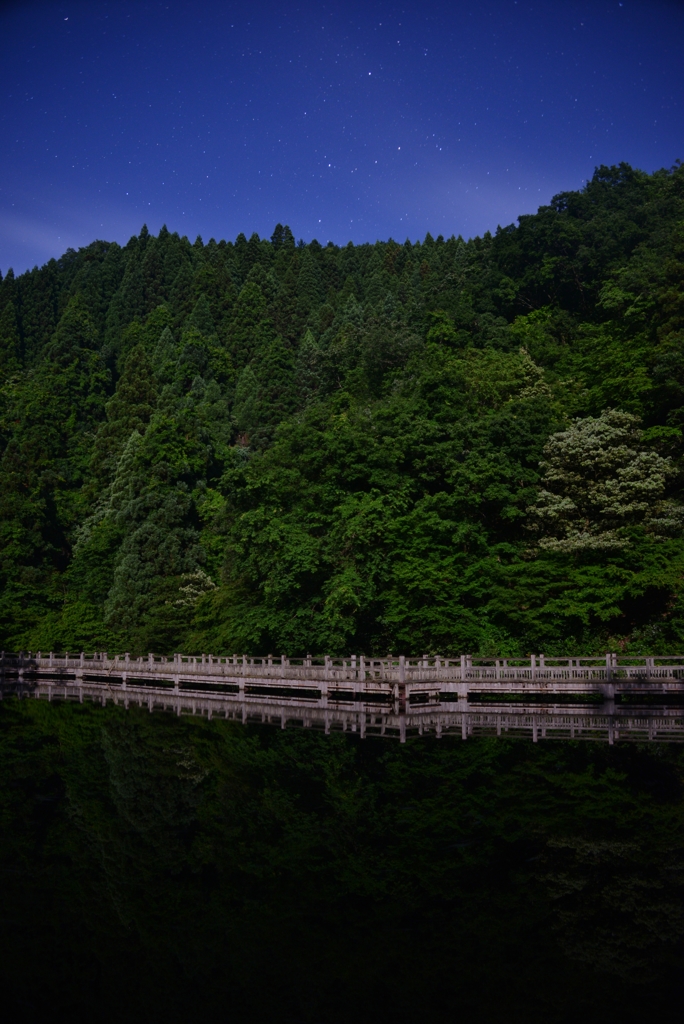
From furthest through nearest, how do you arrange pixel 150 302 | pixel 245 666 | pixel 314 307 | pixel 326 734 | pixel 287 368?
pixel 150 302 < pixel 314 307 < pixel 287 368 < pixel 245 666 < pixel 326 734

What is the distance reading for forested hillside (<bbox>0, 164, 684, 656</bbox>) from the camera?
3712 centimetres

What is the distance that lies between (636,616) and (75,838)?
2892cm

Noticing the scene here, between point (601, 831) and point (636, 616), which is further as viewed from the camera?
point (636, 616)

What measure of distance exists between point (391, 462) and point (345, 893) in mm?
32260

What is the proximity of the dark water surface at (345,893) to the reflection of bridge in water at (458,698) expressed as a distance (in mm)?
7134

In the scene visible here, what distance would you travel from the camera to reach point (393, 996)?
8156 mm

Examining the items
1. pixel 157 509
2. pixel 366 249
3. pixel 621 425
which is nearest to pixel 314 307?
pixel 366 249

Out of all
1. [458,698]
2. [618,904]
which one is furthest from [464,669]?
[618,904]

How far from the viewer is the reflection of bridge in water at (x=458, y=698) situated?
2648cm

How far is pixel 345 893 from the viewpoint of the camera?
35.4ft

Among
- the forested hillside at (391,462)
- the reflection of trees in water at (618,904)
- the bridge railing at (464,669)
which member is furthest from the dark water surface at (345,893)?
the forested hillside at (391,462)

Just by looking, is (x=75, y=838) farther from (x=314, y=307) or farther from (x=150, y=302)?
(x=150, y=302)

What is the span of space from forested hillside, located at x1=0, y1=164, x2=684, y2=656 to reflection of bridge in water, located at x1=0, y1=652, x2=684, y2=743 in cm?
245

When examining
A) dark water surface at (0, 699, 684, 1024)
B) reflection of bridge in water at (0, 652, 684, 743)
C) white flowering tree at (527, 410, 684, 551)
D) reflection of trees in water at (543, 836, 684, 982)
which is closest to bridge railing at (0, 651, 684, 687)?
reflection of bridge in water at (0, 652, 684, 743)
